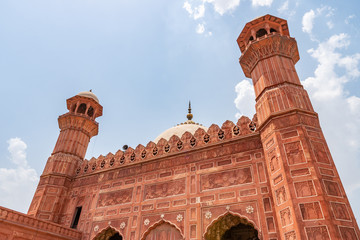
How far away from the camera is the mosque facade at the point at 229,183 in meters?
6.23

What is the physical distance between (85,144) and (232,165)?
8.89 meters

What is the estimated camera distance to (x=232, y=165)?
8.39 meters

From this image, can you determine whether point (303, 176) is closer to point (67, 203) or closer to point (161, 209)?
point (161, 209)

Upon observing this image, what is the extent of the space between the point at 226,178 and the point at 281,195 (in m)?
2.06

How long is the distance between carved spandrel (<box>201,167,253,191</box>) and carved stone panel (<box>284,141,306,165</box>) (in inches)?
60.7

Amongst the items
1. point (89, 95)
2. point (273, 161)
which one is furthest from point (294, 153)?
point (89, 95)

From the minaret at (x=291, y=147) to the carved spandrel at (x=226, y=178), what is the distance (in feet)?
2.77

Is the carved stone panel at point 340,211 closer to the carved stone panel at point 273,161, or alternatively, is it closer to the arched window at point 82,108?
the carved stone panel at point 273,161

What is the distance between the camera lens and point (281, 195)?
258 inches

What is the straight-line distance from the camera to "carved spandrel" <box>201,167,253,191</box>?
26.1 feet

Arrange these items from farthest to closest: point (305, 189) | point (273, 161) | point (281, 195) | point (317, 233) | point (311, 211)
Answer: point (273, 161) < point (281, 195) < point (305, 189) < point (311, 211) < point (317, 233)

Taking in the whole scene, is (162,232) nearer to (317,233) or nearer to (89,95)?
(317,233)

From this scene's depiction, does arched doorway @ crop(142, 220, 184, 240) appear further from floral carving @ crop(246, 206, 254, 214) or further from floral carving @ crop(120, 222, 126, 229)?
floral carving @ crop(246, 206, 254, 214)

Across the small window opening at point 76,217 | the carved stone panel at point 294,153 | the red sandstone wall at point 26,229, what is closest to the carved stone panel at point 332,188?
the carved stone panel at point 294,153
